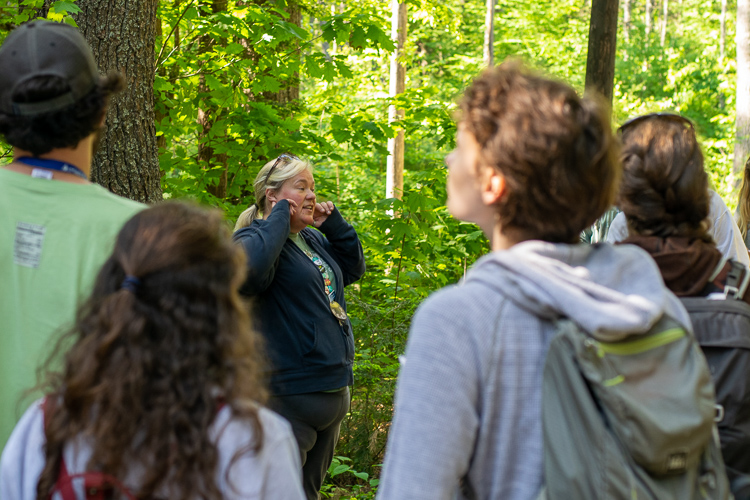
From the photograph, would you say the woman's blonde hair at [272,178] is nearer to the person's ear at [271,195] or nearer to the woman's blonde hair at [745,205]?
the person's ear at [271,195]

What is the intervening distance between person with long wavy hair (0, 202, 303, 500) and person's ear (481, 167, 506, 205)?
1.77ft

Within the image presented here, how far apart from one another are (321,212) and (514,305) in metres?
2.64

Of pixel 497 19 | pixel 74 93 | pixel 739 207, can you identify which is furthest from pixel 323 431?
pixel 497 19

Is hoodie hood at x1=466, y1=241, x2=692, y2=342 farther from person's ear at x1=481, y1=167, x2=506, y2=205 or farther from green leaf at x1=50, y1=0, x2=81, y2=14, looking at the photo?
green leaf at x1=50, y1=0, x2=81, y2=14

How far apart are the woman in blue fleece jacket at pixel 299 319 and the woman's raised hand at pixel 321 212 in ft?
0.52

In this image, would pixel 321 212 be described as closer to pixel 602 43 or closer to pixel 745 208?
pixel 745 208

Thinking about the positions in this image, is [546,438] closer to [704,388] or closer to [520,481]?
[520,481]

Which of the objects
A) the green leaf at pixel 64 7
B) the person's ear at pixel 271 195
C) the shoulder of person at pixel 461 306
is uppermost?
the green leaf at pixel 64 7

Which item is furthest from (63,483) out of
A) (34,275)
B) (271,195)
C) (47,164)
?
(271,195)

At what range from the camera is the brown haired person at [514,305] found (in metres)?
1.22

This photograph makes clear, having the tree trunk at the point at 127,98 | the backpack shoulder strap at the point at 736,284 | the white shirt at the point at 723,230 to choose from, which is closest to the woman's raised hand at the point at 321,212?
the tree trunk at the point at 127,98

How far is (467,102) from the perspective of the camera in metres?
1.41

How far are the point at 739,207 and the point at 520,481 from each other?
147 inches

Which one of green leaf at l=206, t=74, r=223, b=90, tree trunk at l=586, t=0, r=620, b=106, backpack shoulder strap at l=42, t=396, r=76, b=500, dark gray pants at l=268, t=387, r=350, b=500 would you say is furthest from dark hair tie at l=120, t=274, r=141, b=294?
tree trunk at l=586, t=0, r=620, b=106
